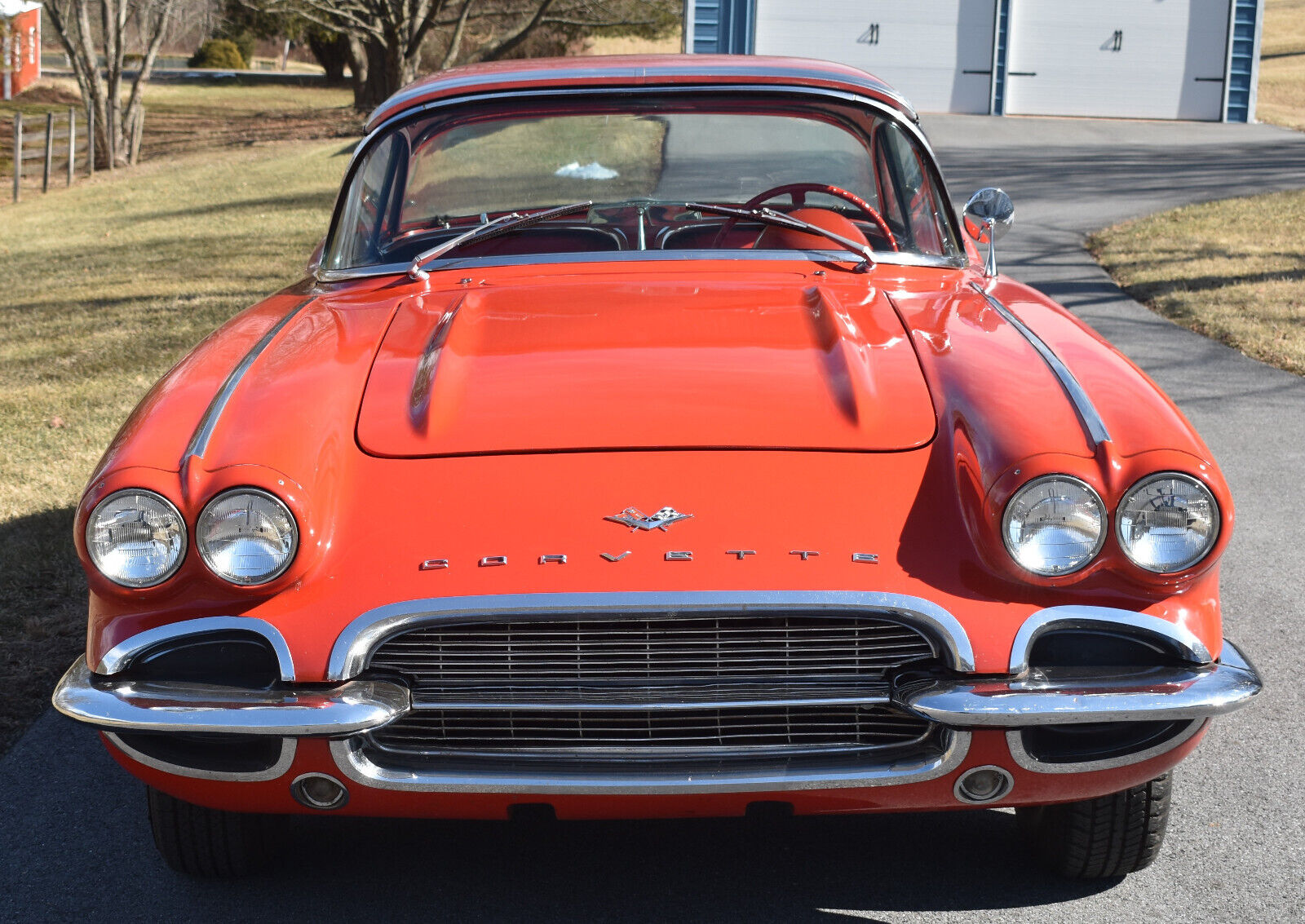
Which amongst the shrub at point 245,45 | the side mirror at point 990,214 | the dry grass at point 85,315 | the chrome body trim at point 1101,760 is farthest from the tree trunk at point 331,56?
the chrome body trim at point 1101,760

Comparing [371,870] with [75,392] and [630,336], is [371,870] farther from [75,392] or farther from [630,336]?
[75,392]

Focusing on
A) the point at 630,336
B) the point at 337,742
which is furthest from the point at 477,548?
the point at 630,336

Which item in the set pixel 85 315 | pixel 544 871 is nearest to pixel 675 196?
pixel 544 871

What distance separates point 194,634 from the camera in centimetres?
223

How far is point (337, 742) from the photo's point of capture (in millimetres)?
2182

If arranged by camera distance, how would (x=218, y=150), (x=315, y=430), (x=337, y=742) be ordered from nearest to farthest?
1. (x=337, y=742)
2. (x=315, y=430)
3. (x=218, y=150)

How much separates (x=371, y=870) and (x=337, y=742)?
663 millimetres

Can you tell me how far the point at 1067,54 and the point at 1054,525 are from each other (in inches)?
917

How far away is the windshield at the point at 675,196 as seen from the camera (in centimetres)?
352

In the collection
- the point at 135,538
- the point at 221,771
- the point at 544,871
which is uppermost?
the point at 135,538

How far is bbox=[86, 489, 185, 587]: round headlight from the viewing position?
2.25 metres

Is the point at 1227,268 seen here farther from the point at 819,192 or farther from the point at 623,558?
the point at 623,558

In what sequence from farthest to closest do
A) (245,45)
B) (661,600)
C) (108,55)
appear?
(245,45)
(108,55)
(661,600)

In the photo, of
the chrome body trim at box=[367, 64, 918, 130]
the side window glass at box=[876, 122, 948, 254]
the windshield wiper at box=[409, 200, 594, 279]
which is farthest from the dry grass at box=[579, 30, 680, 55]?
the windshield wiper at box=[409, 200, 594, 279]
